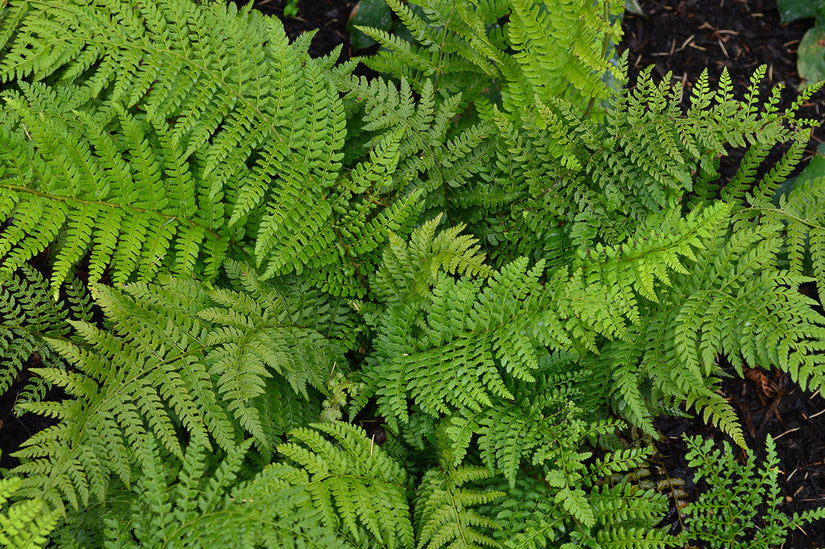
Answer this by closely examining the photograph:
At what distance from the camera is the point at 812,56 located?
14.6ft

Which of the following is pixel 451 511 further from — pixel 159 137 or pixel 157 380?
pixel 159 137

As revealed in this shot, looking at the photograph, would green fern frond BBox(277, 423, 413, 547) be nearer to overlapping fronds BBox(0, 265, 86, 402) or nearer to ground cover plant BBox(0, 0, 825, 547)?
ground cover plant BBox(0, 0, 825, 547)

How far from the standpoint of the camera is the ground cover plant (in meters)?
2.62

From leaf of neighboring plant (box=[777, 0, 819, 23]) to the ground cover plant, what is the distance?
2.08 meters

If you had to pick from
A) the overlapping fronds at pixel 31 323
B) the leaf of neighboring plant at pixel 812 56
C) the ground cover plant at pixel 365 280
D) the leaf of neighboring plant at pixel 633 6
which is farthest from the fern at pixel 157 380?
the leaf of neighboring plant at pixel 812 56

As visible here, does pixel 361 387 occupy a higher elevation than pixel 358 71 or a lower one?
lower

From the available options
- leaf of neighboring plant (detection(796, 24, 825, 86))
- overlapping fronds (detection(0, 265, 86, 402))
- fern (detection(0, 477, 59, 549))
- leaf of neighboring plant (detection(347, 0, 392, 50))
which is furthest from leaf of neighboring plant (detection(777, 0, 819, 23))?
fern (detection(0, 477, 59, 549))

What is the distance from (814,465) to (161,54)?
4288 millimetres

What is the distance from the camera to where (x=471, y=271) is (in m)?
2.90

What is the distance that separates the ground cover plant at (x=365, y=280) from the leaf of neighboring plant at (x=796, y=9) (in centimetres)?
208

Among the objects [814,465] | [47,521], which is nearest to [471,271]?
[47,521]

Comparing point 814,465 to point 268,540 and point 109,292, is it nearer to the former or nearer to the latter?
point 268,540

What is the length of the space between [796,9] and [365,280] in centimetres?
379

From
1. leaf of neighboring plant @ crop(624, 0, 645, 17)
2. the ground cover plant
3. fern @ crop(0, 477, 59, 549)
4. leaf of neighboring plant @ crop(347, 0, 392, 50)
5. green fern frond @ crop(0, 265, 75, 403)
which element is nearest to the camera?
fern @ crop(0, 477, 59, 549)
